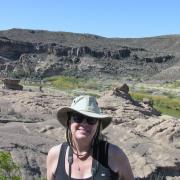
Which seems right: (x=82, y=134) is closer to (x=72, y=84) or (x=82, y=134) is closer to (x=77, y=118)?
(x=77, y=118)

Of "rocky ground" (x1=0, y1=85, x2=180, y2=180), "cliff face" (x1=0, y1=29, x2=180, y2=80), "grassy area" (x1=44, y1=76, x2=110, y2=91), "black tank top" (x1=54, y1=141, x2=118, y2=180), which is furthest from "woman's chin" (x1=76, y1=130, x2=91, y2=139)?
"cliff face" (x1=0, y1=29, x2=180, y2=80)

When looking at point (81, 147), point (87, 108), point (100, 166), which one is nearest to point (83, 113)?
point (87, 108)

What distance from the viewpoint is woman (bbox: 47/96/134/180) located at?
12.3ft

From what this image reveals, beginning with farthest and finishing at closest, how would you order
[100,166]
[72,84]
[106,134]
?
[72,84] < [106,134] < [100,166]

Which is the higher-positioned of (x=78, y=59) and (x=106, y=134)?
(x=106, y=134)

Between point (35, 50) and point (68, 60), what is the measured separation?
915 centimetres

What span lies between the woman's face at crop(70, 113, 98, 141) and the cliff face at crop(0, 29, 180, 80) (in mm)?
73154

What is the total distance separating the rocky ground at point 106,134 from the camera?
10.4m

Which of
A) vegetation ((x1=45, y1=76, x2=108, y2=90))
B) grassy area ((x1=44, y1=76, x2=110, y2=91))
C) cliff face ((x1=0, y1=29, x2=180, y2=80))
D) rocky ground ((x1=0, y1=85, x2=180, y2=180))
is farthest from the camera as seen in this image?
cliff face ((x1=0, y1=29, x2=180, y2=80))

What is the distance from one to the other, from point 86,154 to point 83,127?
19cm

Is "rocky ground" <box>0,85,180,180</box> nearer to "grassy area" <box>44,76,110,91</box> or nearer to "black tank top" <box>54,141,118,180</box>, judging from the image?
"black tank top" <box>54,141,118,180</box>

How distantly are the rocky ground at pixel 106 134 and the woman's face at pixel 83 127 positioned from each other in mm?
5611

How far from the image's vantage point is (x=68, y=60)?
289ft

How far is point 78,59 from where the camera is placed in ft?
294
